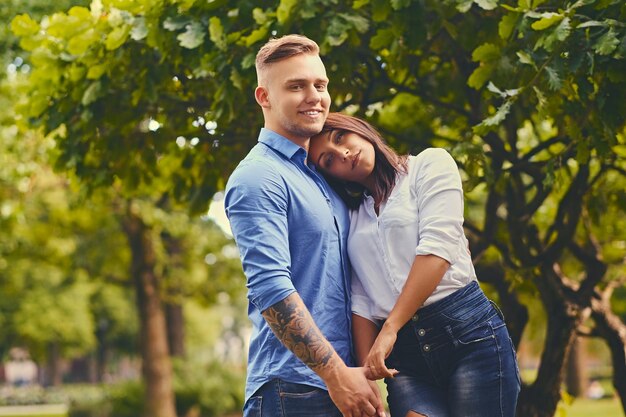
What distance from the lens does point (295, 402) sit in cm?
346

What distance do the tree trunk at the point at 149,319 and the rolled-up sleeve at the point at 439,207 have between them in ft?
51.5

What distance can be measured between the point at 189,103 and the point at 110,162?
35.4 inches

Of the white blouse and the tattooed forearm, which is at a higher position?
the white blouse

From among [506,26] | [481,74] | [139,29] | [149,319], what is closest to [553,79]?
[506,26]

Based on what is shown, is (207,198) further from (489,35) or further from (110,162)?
(489,35)

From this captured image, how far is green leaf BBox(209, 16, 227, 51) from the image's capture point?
5.53 meters

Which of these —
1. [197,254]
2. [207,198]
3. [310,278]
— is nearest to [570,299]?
[207,198]

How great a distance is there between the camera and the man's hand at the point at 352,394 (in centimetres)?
328

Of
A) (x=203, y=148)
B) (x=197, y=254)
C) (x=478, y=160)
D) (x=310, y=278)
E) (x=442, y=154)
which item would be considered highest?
(x=197, y=254)

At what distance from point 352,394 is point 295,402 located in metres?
0.27

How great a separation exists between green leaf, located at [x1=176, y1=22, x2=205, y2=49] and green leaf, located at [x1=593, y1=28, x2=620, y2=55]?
2.27 m

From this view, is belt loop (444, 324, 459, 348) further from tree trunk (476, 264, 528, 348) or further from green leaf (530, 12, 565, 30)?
tree trunk (476, 264, 528, 348)

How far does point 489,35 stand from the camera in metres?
5.83

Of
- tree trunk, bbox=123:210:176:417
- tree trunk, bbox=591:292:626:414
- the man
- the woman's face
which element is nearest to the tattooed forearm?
the man
